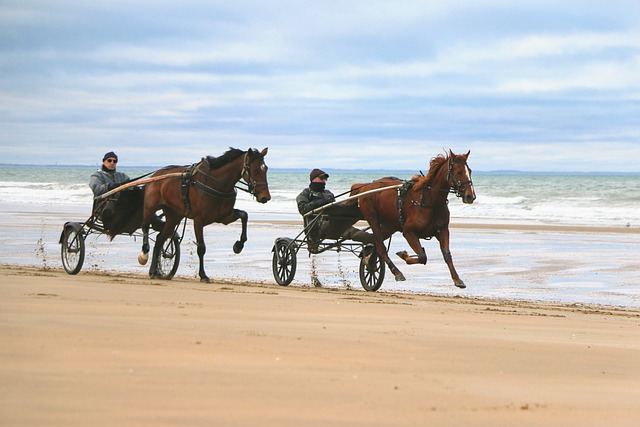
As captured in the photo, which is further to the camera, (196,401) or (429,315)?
(429,315)

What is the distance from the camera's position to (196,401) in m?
4.84

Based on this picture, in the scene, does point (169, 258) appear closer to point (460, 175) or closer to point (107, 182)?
point (107, 182)

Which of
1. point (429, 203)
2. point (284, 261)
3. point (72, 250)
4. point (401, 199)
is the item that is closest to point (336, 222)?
point (284, 261)

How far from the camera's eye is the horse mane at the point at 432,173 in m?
13.2

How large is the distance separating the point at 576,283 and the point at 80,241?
718 centimetres

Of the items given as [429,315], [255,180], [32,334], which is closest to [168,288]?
[255,180]

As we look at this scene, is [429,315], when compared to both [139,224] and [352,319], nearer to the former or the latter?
[352,319]

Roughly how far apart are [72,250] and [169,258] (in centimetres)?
134

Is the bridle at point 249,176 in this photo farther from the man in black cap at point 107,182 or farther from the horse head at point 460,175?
the horse head at point 460,175

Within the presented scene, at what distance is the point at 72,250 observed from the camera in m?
14.3

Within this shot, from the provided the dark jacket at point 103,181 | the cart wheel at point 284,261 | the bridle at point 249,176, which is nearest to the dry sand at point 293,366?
the bridle at point 249,176

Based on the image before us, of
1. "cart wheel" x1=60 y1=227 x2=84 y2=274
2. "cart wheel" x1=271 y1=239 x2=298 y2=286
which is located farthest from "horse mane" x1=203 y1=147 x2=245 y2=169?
"cart wheel" x1=60 y1=227 x2=84 y2=274

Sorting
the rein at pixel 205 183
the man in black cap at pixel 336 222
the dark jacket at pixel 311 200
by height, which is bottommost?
the man in black cap at pixel 336 222

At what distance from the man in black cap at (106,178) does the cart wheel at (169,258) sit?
3.67 ft
